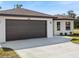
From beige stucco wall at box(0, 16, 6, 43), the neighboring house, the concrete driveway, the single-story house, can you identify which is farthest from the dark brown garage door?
the neighboring house

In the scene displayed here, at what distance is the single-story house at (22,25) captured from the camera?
14044mm

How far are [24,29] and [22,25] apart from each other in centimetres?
50

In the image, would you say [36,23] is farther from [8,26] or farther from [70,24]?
[70,24]

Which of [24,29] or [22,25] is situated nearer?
[22,25]

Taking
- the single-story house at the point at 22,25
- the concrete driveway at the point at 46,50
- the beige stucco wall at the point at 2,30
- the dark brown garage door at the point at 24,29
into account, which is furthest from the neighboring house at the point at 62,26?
the beige stucco wall at the point at 2,30

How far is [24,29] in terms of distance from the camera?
1606cm

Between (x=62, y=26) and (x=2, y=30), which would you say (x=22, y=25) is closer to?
(x=2, y=30)

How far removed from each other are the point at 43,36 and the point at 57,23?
5.21 meters

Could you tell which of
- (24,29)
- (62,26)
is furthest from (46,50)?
(62,26)

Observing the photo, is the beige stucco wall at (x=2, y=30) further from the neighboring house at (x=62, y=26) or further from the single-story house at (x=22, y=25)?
the neighboring house at (x=62, y=26)

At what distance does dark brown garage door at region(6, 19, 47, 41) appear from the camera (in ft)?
49.1

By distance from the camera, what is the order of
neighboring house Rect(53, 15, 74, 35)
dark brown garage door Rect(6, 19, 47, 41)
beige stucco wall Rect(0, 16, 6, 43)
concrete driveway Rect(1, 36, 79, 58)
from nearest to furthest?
1. concrete driveway Rect(1, 36, 79, 58)
2. beige stucco wall Rect(0, 16, 6, 43)
3. dark brown garage door Rect(6, 19, 47, 41)
4. neighboring house Rect(53, 15, 74, 35)

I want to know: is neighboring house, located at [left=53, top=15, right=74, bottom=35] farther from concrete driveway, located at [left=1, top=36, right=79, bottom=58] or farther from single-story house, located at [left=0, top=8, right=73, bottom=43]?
concrete driveway, located at [left=1, top=36, right=79, bottom=58]

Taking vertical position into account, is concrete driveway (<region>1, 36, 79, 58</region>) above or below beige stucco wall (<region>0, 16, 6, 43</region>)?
below
